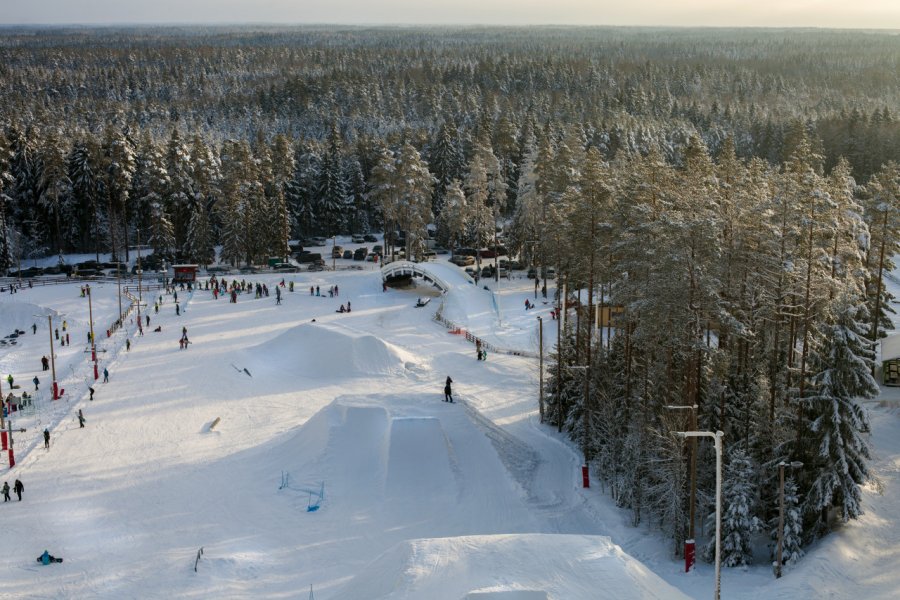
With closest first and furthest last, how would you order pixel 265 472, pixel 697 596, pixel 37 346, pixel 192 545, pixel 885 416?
pixel 697 596 → pixel 192 545 → pixel 265 472 → pixel 885 416 → pixel 37 346

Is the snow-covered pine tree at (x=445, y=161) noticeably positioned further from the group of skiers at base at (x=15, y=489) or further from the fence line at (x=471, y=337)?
the group of skiers at base at (x=15, y=489)

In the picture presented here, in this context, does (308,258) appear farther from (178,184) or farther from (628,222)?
(628,222)

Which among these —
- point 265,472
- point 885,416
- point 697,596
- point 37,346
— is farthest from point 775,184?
point 37,346

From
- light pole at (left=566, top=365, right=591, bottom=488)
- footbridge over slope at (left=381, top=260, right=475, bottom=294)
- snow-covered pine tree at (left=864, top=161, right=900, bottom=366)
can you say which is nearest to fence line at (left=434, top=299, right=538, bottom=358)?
footbridge over slope at (left=381, top=260, right=475, bottom=294)

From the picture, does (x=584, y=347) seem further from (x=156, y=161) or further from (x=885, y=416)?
(x=156, y=161)

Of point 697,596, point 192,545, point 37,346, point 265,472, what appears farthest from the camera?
point 37,346
